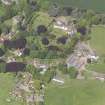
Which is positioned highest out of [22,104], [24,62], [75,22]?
[75,22]

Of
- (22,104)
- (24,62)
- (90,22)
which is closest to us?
(22,104)

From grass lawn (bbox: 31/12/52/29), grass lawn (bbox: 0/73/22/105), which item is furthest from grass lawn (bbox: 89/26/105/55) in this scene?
grass lawn (bbox: 0/73/22/105)

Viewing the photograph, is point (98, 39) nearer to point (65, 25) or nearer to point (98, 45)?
point (98, 45)

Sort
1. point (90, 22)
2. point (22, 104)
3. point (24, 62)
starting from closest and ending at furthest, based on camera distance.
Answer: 1. point (22, 104)
2. point (24, 62)
3. point (90, 22)

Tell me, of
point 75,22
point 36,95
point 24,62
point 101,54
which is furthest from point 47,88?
point 75,22

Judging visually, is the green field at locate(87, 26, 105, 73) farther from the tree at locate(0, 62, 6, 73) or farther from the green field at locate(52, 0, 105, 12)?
the tree at locate(0, 62, 6, 73)

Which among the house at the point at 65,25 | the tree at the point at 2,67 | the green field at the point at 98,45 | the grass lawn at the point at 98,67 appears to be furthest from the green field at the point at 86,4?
the tree at the point at 2,67

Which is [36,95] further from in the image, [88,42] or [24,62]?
[88,42]
